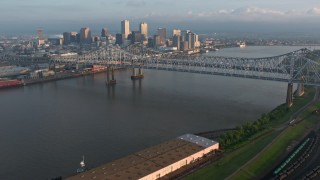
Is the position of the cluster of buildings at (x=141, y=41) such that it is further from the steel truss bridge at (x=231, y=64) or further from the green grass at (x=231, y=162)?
the green grass at (x=231, y=162)

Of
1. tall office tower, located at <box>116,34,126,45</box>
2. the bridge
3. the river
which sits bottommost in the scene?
the river

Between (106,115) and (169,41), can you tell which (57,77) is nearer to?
(106,115)

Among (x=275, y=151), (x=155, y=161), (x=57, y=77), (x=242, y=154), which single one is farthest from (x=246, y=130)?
(x=57, y=77)

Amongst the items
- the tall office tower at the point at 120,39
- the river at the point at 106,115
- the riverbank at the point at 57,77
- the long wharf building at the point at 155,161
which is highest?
the tall office tower at the point at 120,39

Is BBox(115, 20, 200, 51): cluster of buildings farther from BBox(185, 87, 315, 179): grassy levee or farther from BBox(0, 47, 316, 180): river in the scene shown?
BBox(185, 87, 315, 179): grassy levee

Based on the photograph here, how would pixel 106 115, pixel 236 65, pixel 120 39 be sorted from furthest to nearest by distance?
1. pixel 120 39
2. pixel 236 65
3. pixel 106 115

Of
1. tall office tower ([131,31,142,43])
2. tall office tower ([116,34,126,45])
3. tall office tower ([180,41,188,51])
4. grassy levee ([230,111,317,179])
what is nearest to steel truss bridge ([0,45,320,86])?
grassy levee ([230,111,317,179])

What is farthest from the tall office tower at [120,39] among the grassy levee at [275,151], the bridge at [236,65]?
the grassy levee at [275,151]
